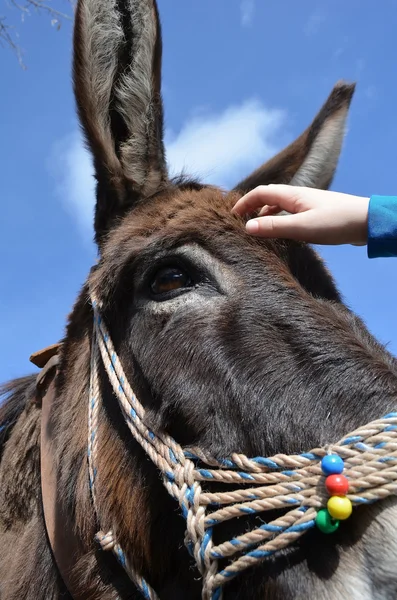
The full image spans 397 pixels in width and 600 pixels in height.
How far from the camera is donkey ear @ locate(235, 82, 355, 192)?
3.24 metres

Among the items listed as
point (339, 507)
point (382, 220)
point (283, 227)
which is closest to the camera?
point (339, 507)

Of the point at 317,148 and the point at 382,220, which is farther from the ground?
the point at 317,148

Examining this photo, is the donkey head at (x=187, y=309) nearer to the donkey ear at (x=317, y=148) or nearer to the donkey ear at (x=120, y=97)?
the donkey ear at (x=120, y=97)

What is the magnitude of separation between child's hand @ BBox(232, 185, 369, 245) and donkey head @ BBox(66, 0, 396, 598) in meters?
0.15

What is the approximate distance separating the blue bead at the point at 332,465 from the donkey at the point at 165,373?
11cm

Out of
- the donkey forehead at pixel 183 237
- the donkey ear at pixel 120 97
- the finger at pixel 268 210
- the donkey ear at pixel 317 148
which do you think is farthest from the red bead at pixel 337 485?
the donkey ear at pixel 317 148

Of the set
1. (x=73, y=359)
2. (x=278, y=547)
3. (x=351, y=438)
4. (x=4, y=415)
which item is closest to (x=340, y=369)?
(x=351, y=438)

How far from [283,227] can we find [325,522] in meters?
1.11

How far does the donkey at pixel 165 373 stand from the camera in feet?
5.88

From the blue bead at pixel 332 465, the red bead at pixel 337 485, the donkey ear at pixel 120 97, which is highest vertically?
the donkey ear at pixel 120 97

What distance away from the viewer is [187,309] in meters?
2.24

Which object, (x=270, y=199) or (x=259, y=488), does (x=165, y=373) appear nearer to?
(x=259, y=488)

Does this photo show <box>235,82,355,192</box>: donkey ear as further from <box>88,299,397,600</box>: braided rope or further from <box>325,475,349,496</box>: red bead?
<box>325,475,349,496</box>: red bead

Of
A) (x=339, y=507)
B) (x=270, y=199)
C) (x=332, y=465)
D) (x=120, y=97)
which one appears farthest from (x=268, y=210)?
(x=339, y=507)
